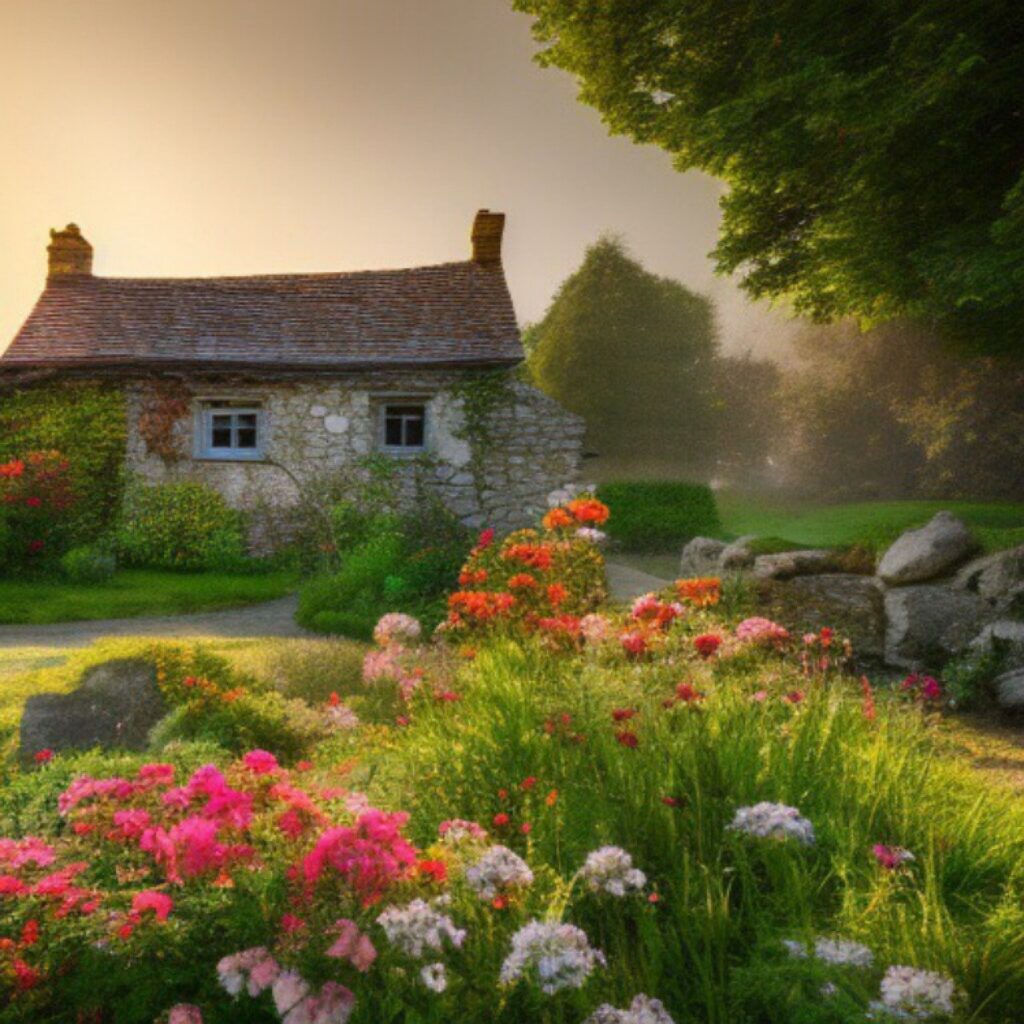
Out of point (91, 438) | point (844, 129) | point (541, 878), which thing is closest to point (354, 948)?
point (541, 878)

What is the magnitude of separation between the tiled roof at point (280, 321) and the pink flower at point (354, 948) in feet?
43.9

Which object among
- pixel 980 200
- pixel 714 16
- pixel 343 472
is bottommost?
pixel 343 472

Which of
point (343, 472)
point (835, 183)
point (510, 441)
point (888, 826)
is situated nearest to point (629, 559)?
point (510, 441)

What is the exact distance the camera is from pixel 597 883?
8.00ft

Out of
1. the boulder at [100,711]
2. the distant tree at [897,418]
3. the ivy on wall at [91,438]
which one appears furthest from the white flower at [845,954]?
the distant tree at [897,418]

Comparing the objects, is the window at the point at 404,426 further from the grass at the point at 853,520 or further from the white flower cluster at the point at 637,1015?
the white flower cluster at the point at 637,1015

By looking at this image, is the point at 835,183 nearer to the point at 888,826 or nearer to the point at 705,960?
the point at 888,826

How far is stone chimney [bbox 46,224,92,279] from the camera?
57.5 ft

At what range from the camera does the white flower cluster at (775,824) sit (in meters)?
2.54

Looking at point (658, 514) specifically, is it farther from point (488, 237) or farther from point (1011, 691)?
point (1011, 691)

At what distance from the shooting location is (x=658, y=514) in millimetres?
19797

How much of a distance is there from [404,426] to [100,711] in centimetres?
1066

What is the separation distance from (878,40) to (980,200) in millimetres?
2389

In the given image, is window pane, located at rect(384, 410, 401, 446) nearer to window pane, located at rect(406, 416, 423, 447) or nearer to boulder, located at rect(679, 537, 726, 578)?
window pane, located at rect(406, 416, 423, 447)
